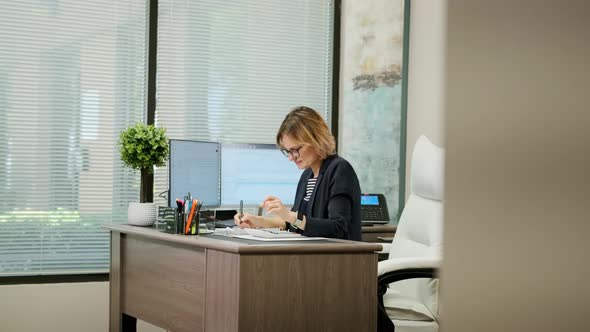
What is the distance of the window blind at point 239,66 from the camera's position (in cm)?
425

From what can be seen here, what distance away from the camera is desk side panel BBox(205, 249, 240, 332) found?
2.19 metres

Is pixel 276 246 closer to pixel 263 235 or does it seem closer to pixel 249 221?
pixel 263 235

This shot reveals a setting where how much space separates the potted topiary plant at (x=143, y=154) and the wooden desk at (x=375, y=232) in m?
1.15

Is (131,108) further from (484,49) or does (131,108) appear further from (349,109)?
(484,49)

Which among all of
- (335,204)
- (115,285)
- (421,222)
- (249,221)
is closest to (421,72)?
(421,222)

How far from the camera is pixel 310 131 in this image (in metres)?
3.04

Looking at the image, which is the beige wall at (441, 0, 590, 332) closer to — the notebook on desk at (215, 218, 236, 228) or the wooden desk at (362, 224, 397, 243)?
the notebook on desk at (215, 218, 236, 228)

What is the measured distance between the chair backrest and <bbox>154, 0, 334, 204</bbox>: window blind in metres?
1.64

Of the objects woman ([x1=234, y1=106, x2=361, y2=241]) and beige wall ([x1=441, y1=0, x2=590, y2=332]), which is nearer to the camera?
beige wall ([x1=441, y1=0, x2=590, y2=332])

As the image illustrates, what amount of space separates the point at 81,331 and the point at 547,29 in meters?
4.08

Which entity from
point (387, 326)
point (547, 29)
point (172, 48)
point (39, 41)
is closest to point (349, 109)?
point (172, 48)

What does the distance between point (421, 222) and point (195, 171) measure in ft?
3.41

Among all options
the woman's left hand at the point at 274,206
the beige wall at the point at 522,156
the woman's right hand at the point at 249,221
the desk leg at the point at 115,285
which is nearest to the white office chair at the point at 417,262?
the woman's left hand at the point at 274,206

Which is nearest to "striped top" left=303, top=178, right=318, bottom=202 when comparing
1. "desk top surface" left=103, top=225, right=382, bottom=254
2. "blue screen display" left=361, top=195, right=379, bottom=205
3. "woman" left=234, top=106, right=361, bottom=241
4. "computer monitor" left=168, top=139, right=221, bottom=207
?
"woman" left=234, top=106, right=361, bottom=241
